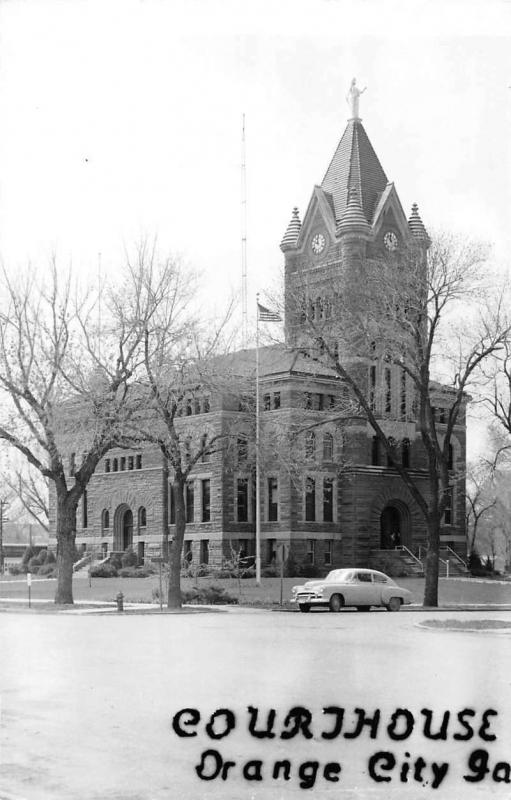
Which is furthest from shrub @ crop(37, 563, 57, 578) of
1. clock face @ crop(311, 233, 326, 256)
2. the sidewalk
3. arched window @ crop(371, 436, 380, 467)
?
clock face @ crop(311, 233, 326, 256)

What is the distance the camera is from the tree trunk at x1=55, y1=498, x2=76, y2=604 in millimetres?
39438

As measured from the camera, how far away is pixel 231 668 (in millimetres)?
16688

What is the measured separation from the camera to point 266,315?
4538 cm

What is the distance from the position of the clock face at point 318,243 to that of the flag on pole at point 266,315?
21.8m

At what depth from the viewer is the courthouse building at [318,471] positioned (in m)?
61.6

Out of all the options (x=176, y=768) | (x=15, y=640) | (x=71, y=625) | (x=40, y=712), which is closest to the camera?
(x=176, y=768)

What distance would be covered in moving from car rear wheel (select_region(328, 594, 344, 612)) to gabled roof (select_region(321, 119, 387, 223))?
119 ft

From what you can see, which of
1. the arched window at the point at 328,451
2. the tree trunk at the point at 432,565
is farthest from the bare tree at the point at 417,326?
the arched window at the point at 328,451

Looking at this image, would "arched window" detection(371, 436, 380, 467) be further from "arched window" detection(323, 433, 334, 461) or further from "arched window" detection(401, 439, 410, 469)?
"arched window" detection(323, 433, 334, 461)

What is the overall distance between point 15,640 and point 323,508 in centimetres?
4141

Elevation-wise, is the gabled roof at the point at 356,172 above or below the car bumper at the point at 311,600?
above

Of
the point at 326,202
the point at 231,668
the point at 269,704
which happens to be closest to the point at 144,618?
the point at 231,668

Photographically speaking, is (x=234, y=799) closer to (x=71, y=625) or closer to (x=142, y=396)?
(x=71, y=625)

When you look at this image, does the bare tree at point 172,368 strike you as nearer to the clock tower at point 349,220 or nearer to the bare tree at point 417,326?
the bare tree at point 417,326
